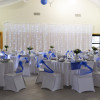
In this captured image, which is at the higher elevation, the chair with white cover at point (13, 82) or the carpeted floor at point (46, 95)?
the chair with white cover at point (13, 82)

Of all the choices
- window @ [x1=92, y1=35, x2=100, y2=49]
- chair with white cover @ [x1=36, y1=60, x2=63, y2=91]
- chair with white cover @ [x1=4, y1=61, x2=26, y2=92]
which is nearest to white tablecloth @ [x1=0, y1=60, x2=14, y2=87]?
chair with white cover @ [x1=4, y1=61, x2=26, y2=92]

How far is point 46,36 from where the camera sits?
40.8 ft

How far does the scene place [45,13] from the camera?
40.4ft

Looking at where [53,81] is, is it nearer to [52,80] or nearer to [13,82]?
[52,80]

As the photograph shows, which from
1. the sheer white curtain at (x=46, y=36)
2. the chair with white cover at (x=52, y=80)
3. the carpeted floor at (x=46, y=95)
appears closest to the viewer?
the carpeted floor at (x=46, y=95)

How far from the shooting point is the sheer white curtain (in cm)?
1223

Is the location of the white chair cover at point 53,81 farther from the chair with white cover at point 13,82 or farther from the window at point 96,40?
the window at point 96,40

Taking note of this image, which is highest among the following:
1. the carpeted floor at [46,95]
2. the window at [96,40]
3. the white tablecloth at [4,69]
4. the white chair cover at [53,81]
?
the window at [96,40]

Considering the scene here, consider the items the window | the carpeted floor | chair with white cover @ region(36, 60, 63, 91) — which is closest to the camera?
the carpeted floor

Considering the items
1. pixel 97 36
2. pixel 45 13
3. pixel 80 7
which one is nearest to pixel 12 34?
pixel 45 13

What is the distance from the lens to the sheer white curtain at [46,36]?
1223cm

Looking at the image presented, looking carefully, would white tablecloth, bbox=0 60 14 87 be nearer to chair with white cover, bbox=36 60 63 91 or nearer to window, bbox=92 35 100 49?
chair with white cover, bbox=36 60 63 91

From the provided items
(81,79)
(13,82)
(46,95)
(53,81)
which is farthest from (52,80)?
(13,82)

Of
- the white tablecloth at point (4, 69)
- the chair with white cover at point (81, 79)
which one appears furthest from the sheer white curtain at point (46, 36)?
the chair with white cover at point (81, 79)
